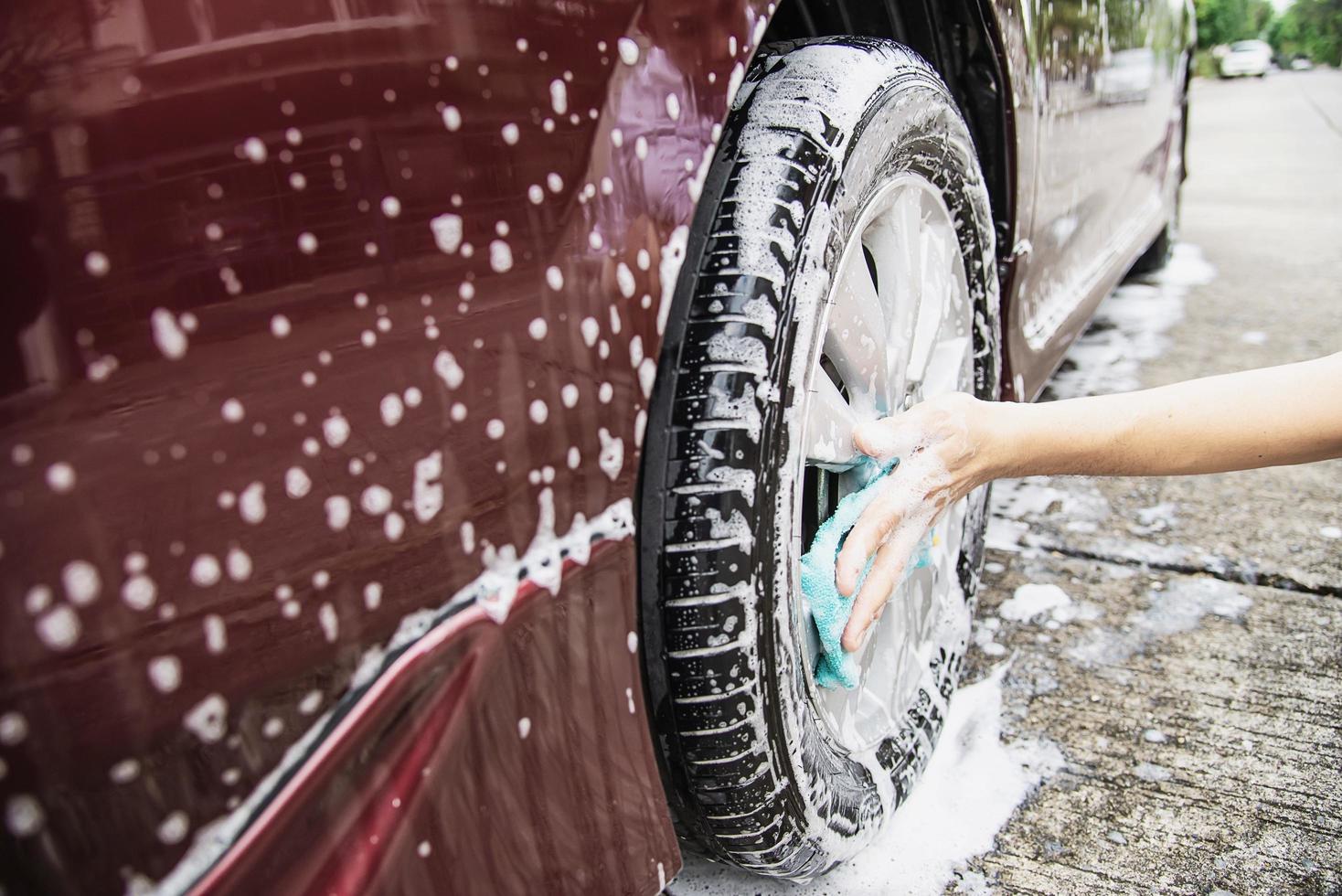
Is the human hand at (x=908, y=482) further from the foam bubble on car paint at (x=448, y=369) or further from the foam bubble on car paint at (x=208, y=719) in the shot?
the foam bubble on car paint at (x=208, y=719)

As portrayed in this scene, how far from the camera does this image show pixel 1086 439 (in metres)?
1.17

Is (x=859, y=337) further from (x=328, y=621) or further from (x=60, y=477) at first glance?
(x=60, y=477)

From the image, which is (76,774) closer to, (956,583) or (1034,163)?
(956,583)

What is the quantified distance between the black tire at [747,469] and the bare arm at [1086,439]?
184 mm

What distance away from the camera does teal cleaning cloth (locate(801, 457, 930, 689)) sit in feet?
3.46

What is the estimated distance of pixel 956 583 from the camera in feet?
5.08

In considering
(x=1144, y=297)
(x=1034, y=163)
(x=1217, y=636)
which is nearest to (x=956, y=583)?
(x=1217, y=636)

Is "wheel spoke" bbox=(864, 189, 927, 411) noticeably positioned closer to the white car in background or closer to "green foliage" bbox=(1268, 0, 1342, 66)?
the white car in background

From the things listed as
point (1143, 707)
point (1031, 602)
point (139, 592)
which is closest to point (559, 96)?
point (139, 592)

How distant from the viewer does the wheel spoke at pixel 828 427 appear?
1.05 meters

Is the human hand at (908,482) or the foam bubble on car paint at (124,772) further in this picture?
the human hand at (908,482)

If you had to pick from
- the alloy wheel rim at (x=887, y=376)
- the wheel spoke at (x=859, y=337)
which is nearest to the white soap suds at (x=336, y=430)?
the alloy wheel rim at (x=887, y=376)

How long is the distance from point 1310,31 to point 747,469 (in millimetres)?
61336

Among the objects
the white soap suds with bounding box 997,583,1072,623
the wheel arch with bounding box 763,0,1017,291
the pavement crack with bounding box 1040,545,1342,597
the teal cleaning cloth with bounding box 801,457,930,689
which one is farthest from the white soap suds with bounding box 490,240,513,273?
the pavement crack with bounding box 1040,545,1342,597
